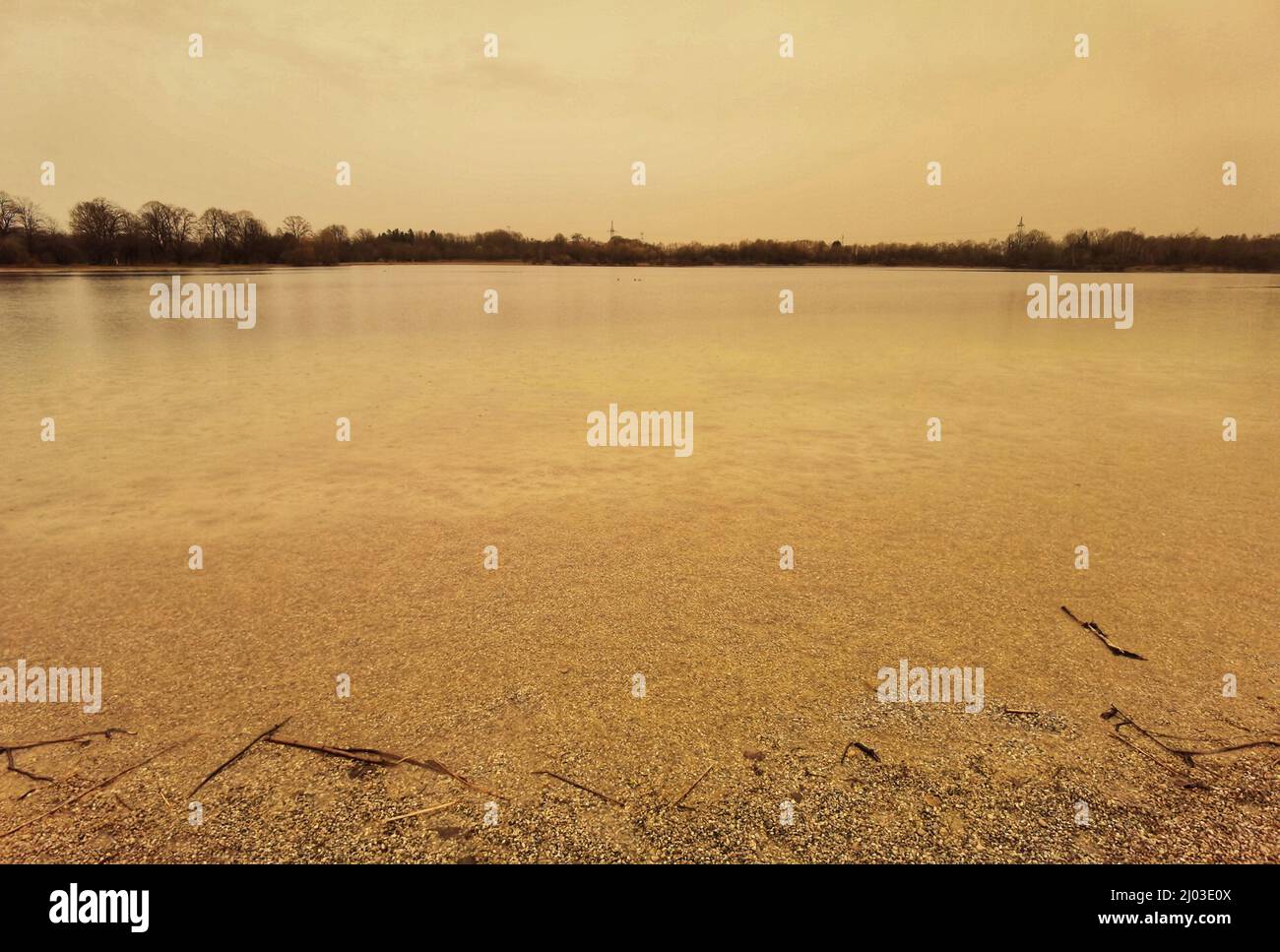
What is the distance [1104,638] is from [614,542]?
2970 mm

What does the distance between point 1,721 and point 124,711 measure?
18.6 inches

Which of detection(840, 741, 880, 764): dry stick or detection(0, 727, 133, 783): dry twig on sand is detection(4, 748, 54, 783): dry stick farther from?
detection(840, 741, 880, 764): dry stick

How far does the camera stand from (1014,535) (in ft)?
17.5

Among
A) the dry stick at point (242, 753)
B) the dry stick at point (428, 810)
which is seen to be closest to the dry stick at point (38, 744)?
the dry stick at point (242, 753)

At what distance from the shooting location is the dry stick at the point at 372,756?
2846mm

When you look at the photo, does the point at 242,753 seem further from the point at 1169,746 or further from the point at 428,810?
the point at 1169,746

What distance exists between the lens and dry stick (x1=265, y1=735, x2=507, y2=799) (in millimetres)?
2846

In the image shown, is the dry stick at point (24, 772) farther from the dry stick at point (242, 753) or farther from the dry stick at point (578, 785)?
the dry stick at point (578, 785)

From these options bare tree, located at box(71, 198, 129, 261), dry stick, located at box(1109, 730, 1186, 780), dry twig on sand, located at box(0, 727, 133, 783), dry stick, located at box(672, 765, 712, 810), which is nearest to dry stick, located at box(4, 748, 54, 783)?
dry twig on sand, located at box(0, 727, 133, 783)

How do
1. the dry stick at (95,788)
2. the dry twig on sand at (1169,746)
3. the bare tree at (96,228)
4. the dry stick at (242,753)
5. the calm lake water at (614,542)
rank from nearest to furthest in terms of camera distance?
the dry stick at (95,788) → the dry stick at (242,753) → the dry twig on sand at (1169,746) → the calm lake water at (614,542) → the bare tree at (96,228)

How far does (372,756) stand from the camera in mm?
2924

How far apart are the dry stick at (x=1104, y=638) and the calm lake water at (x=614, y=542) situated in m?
0.09

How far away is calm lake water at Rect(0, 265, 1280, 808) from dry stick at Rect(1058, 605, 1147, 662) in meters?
0.09

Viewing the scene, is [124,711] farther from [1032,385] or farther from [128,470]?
[1032,385]
